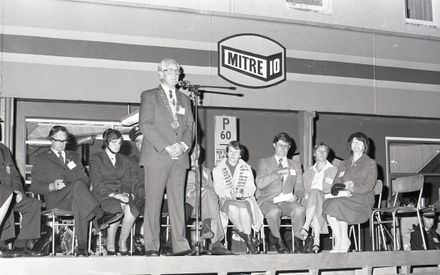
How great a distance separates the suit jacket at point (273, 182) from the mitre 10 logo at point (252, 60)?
1772mm

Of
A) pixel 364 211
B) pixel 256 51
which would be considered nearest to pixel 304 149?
pixel 256 51

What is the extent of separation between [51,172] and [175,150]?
1.65 meters

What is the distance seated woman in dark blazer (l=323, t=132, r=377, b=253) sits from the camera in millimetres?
6602

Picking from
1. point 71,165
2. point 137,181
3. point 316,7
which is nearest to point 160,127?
point 137,181

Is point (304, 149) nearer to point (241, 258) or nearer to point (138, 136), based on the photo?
point (138, 136)

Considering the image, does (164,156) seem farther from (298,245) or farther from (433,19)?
(433,19)

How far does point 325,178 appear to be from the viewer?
7238mm

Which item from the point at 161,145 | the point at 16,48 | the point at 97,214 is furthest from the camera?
the point at 16,48

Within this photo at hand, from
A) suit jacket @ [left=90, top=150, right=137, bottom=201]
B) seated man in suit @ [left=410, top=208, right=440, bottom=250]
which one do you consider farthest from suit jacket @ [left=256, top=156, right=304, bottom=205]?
seated man in suit @ [left=410, top=208, right=440, bottom=250]

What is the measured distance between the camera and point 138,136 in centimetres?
706

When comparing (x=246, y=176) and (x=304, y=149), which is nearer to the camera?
(x=246, y=176)

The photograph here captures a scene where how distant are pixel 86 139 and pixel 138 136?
2390mm

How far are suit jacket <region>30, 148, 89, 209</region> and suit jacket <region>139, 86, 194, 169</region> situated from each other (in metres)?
1.07

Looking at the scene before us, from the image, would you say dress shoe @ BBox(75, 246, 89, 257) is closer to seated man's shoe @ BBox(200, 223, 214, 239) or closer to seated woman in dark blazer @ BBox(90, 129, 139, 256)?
seated woman in dark blazer @ BBox(90, 129, 139, 256)
